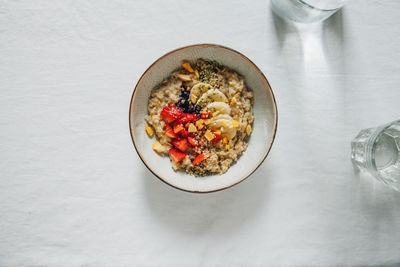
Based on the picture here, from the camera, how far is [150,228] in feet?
4.07

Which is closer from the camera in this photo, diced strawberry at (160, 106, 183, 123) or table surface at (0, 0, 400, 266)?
diced strawberry at (160, 106, 183, 123)

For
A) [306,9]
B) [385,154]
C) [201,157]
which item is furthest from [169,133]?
[385,154]

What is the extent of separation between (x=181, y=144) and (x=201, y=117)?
5.0 inches

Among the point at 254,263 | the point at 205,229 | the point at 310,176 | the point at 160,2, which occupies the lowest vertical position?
the point at 254,263

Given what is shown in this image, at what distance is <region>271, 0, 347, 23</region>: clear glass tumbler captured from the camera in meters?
1.17

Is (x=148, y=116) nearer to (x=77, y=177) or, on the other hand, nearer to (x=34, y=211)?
(x=77, y=177)

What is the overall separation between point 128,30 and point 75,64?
26 cm

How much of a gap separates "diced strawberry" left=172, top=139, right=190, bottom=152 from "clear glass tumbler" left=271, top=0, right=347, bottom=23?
0.67 metres

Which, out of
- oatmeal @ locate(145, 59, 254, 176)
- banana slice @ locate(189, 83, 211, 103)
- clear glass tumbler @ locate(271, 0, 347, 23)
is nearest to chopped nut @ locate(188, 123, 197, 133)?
oatmeal @ locate(145, 59, 254, 176)

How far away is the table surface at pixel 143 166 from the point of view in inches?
48.6

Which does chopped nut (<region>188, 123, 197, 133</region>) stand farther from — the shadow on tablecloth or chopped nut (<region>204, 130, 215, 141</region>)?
the shadow on tablecloth

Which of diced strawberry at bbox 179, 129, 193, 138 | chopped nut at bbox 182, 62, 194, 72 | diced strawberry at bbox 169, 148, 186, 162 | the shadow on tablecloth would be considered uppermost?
chopped nut at bbox 182, 62, 194, 72

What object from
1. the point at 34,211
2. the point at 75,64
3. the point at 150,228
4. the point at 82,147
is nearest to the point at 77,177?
the point at 82,147

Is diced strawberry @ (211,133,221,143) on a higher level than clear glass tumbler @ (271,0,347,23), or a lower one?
lower
